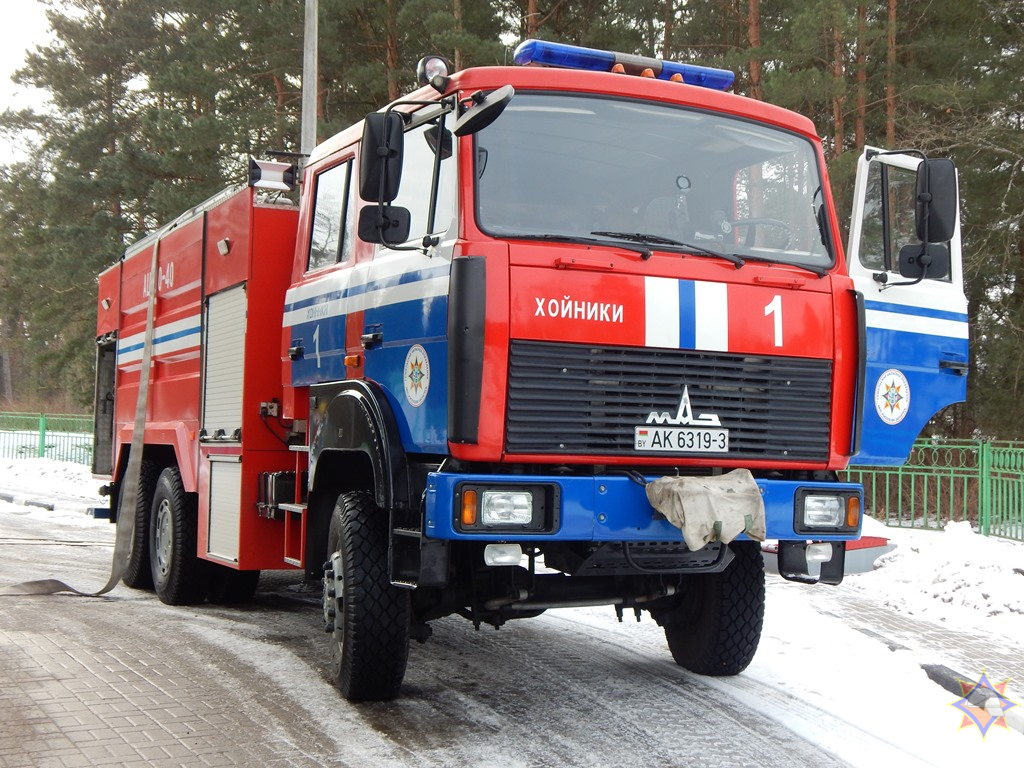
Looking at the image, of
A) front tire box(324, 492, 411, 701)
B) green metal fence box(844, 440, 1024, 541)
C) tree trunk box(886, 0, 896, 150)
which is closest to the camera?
front tire box(324, 492, 411, 701)

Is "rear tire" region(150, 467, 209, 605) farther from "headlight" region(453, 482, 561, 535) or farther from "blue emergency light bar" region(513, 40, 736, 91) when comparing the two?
"blue emergency light bar" region(513, 40, 736, 91)

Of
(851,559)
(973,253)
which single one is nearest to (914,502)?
(851,559)

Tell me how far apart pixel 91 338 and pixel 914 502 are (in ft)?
83.5

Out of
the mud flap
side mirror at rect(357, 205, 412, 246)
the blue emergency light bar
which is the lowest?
the mud flap

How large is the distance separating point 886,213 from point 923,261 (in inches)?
15.2

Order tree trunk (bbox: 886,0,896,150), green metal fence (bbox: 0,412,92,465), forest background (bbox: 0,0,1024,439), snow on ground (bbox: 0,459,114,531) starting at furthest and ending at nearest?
green metal fence (bbox: 0,412,92,465)
tree trunk (bbox: 886,0,896,150)
forest background (bbox: 0,0,1024,439)
snow on ground (bbox: 0,459,114,531)

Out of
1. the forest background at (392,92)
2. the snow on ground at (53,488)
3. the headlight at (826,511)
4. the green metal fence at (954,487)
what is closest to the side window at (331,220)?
the headlight at (826,511)

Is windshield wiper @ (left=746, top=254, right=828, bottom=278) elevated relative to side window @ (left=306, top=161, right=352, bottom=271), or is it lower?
lower

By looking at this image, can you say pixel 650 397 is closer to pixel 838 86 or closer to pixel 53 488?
pixel 838 86

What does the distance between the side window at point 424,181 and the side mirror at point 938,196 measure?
240 centimetres

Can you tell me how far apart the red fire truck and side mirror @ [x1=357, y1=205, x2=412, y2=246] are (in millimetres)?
10

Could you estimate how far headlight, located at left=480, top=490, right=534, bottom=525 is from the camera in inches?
187

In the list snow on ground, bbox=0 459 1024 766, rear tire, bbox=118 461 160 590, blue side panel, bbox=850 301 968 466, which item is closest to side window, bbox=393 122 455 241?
blue side panel, bbox=850 301 968 466

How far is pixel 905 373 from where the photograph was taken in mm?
6973
